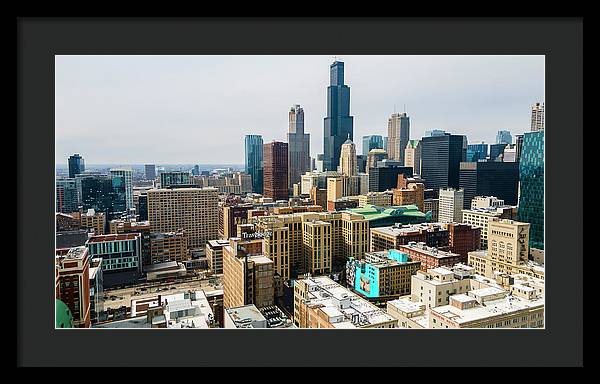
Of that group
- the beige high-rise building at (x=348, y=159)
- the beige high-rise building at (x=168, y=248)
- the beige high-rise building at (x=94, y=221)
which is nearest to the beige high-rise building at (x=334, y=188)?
the beige high-rise building at (x=348, y=159)

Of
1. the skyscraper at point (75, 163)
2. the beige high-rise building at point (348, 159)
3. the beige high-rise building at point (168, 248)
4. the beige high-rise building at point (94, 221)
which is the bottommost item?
the beige high-rise building at point (168, 248)

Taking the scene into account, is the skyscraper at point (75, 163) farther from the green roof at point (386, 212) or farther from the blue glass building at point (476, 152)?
the blue glass building at point (476, 152)

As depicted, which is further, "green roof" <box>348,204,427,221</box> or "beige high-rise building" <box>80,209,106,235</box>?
"green roof" <box>348,204,427,221</box>

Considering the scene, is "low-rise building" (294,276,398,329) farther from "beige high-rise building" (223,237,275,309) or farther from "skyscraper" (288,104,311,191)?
"skyscraper" (288,104,311,191)

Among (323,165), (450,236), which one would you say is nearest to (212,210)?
(323,165)

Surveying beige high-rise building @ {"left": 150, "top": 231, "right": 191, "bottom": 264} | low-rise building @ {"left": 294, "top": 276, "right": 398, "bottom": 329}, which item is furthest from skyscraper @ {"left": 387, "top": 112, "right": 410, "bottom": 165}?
low-rise building @ {"left": 294, "top": 276, "right": 398, "bottom": 329}
